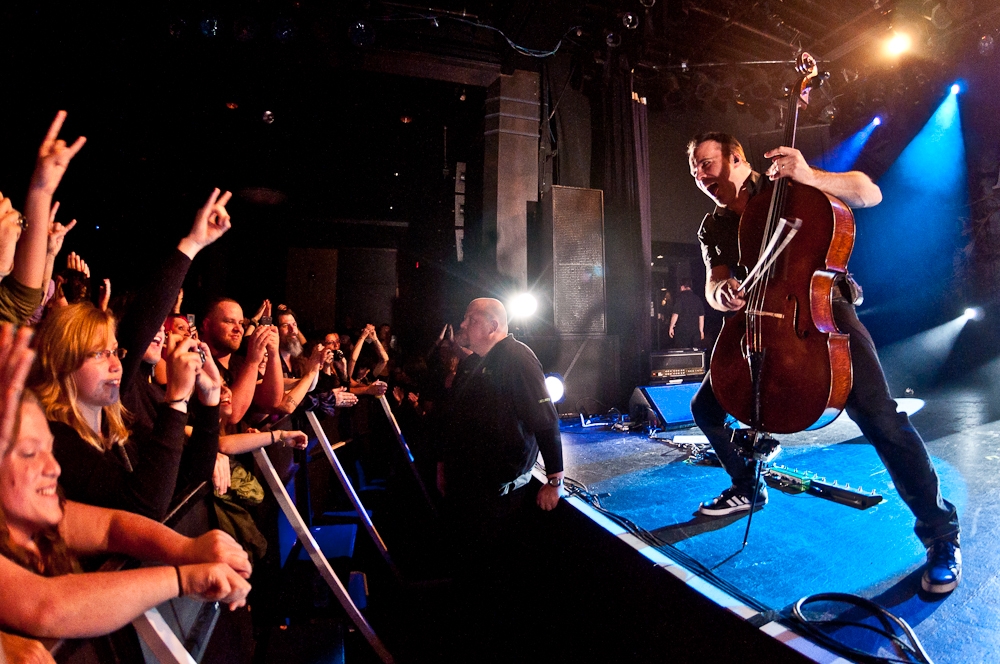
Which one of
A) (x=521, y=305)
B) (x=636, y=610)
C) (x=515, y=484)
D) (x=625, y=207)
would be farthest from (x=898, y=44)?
(x=636, y=610)

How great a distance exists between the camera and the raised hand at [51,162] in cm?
148

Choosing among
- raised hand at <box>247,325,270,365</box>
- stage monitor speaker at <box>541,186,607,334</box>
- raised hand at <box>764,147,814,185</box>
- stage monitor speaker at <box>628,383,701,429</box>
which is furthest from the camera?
stage monitor speaker at <box>541,186,607,334</box>

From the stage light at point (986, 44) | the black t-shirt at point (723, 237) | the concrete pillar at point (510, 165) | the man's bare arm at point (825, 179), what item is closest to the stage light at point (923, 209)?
the stage light at point (986, 44)

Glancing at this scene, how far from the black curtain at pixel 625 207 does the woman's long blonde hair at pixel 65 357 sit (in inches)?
208

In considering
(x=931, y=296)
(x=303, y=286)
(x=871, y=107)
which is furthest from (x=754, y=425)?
(x=303, y=286)

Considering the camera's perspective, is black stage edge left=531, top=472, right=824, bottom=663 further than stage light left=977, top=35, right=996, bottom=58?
No

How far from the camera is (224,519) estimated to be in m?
2.10

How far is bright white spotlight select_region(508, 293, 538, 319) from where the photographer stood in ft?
17.9

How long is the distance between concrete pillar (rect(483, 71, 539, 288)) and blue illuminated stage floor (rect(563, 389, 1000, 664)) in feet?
8.31

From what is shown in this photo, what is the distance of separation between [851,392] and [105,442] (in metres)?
2.54

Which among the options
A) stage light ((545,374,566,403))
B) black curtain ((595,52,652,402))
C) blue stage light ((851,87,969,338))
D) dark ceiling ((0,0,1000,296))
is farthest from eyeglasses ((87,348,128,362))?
blue stage light ((851,87,969,338))

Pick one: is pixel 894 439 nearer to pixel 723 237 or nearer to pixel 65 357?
pixel 723 237

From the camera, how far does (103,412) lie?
1669 mm

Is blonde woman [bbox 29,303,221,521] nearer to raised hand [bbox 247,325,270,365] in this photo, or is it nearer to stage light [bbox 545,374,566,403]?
raised hand [bbox 247,325,270,365]
